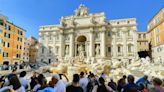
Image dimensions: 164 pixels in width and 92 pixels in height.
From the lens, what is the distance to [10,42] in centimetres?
4047

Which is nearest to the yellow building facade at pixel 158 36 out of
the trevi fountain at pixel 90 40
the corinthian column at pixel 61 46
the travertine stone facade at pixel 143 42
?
the trevi fountain at pixel 90 40

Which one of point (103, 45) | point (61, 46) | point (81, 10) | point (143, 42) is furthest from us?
point (143, 42)

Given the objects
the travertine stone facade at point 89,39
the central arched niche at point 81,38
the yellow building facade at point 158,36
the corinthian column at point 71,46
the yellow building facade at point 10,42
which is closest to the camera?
the yellow building facade at point 10,42

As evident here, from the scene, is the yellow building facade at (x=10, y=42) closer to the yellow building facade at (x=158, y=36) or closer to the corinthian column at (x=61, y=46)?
the corinthian column at (x=61, y=46)

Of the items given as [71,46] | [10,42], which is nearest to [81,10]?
[71,46]

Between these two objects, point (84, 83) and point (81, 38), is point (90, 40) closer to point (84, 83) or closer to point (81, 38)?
point (81, 38)

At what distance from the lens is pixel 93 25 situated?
4344cm

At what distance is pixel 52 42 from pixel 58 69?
857 inches

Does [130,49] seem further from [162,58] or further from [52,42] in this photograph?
[52,42]

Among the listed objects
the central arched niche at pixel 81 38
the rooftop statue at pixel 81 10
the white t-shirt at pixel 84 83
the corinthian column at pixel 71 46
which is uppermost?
the rooftop statue at pixel 81 10

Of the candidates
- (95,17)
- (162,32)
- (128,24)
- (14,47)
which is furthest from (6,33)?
(162,32)

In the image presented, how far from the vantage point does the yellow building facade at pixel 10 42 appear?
37.1 metres

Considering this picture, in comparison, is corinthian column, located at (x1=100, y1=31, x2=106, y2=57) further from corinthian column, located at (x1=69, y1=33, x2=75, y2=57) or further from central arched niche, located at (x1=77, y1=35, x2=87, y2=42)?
corinthian column, located at (x1=69, y1=33, x2=75, y2=57)

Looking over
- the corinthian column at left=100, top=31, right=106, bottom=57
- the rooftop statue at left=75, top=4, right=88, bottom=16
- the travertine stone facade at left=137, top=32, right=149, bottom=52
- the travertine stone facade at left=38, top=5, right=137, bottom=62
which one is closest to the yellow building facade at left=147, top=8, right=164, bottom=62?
the travertine stone facade at left=38, top=5, right=137, bottom=62
